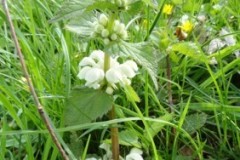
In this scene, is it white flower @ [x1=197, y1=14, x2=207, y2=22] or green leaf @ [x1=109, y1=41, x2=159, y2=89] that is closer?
green leaf @ [x1=109, y1=41, x2=159, y2=89]

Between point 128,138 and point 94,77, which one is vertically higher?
point 94,77

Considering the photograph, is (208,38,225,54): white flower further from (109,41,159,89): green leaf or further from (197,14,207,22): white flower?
(109,41,159,89): green leaf

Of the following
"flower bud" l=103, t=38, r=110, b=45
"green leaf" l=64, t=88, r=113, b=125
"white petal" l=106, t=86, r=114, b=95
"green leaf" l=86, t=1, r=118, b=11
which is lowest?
"green leaf" l=64, t=88, r=113, b=125

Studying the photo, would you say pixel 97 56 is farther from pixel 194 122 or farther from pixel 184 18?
pixel 184 18

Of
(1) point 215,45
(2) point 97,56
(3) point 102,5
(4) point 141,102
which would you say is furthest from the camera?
(1) point 215,45

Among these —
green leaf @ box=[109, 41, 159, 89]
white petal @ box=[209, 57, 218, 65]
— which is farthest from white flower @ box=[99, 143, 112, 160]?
white petal @ box=[209, 57, 218, 65]

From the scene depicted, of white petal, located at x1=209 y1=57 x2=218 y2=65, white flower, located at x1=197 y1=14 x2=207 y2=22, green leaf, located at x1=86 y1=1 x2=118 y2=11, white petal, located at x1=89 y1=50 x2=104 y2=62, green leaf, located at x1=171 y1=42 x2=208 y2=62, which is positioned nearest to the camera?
green leaf, located at x1=86 y1=1 x2=118 y2=11

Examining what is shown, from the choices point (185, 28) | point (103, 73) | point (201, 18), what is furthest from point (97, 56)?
point (201, 18)
